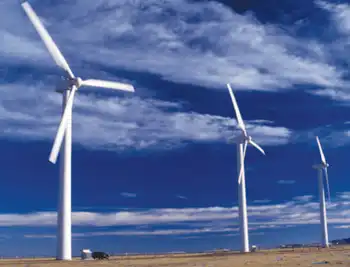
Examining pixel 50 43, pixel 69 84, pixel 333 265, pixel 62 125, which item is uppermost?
pixel 50 43

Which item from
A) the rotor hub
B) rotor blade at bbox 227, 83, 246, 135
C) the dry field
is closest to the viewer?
the dry field

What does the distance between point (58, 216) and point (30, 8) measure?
1468 inches

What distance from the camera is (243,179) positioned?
140m

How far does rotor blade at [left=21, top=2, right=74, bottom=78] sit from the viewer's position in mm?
84562

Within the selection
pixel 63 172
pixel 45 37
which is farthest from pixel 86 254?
pixel 45 37

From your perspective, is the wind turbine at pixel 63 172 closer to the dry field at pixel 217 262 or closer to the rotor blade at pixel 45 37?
the rotor blade at pixel 45 37

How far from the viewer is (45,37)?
86312 mm

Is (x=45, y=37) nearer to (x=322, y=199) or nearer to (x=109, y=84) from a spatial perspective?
(x=109, y=84)

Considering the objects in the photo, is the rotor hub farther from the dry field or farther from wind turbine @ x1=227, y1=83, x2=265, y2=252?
wind turbine @ x1=227, y1=83, x2=265, y2=252

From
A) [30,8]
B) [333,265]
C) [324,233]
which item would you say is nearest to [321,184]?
[324,233]

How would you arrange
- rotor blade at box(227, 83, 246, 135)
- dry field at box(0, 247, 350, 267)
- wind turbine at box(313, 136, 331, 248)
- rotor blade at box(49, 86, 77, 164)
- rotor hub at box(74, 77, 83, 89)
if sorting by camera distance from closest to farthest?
rotor blade at box(49, 86, 77, 164) → dry field at box(0, 247, 350, 267) → rotor hub at box(74, 77, 83, 89) → rotor blade at box(227, 83, 246, 135) → wind turbine at box(313, 136, 331, 248)

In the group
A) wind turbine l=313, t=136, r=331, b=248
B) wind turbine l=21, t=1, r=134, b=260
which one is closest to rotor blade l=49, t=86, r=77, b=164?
wind turbine l=21, t=1, r=134, b=260

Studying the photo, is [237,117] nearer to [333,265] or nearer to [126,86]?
[126,86]

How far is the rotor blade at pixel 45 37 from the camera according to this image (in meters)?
84.6
